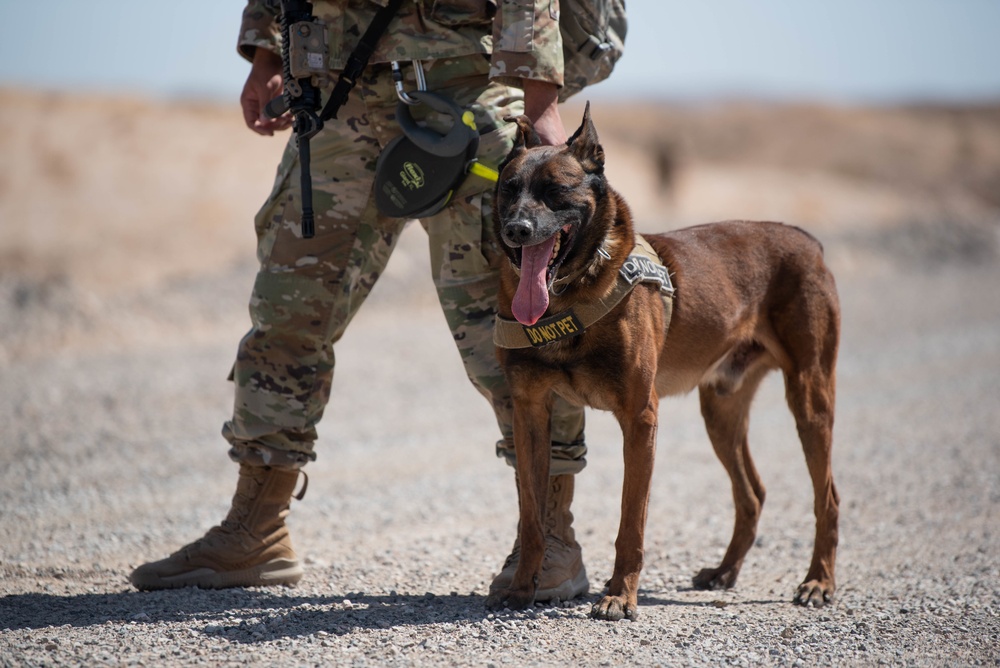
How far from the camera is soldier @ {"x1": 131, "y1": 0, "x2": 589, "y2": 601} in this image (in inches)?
154

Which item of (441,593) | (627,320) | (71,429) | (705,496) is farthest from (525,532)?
(71,429)

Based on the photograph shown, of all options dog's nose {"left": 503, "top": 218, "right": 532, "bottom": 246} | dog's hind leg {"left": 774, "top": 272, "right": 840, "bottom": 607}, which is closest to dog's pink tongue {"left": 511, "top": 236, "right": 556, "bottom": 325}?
dog's nose {"left": 503, "top": 218, "right": 532, "bottom": 246}

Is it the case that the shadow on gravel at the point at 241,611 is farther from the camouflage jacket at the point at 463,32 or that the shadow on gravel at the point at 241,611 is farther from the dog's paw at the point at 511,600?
the camouflage jacket at the point at 463,32

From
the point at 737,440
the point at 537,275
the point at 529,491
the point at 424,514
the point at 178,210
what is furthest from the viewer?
the point at 178,210

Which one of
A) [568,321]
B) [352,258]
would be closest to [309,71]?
[352,258]

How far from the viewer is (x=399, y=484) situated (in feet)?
22.8

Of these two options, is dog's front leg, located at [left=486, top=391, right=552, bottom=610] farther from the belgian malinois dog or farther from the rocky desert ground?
the rocky desert ground

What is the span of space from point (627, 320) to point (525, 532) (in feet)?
2.96

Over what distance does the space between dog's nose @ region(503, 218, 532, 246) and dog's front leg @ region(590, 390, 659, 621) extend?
80 cm

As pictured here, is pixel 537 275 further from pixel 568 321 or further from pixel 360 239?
pixel 360 239

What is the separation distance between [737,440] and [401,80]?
7.60ft

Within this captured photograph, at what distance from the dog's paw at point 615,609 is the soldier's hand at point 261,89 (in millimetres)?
2418

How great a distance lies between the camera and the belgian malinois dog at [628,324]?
12.0 feet

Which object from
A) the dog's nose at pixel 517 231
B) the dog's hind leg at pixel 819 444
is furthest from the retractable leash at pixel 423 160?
the dog's hind leg at pixel 819 444
